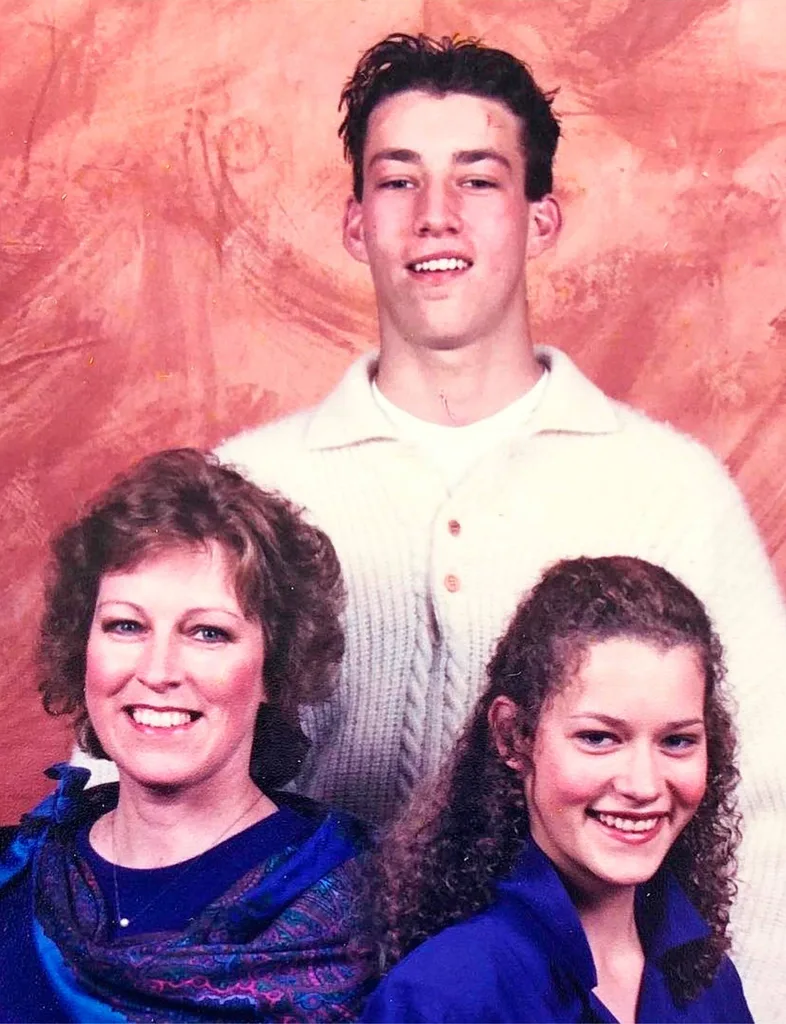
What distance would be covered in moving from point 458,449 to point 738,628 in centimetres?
59

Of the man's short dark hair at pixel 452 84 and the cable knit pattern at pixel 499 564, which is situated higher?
the man's short dark hair at pixel 452 84

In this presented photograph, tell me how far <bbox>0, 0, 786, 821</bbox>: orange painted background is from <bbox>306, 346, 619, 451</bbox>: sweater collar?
0.15 feet

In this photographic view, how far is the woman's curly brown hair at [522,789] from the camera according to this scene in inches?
87.9

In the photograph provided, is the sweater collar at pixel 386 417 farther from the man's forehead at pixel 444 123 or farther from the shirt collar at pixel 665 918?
the shirt collar at pixel 665 918

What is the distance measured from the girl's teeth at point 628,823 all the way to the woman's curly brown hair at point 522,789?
13cm

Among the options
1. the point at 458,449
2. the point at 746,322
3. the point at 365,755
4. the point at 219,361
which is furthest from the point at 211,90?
the point at 365,755

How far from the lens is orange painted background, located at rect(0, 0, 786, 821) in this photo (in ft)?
8.80

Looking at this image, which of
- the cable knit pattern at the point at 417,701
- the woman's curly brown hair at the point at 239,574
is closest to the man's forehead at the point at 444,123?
the woman's curly brown hair at the point at 239,574

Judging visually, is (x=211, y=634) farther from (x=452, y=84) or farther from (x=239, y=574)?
(x=452, y=84)

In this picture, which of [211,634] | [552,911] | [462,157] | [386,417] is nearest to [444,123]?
[462,157]

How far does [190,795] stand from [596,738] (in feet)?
2.19

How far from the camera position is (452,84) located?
2.59 metres

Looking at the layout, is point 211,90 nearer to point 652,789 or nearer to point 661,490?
point 661,490

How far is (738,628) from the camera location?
2527 mm
